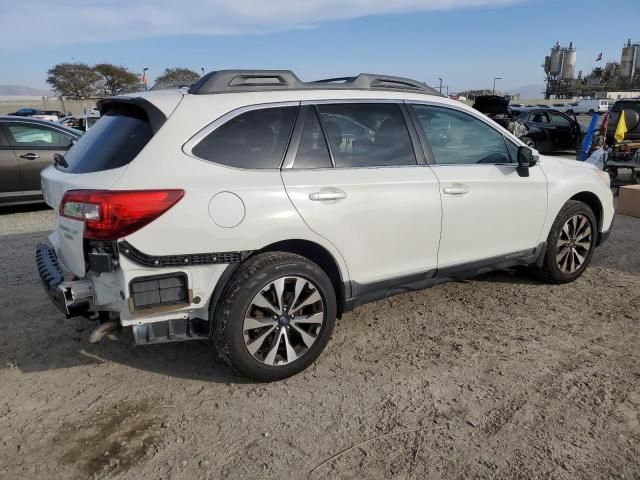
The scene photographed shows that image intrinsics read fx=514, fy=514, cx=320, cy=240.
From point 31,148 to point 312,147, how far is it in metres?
6.71

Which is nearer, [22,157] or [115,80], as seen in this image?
[22,157]

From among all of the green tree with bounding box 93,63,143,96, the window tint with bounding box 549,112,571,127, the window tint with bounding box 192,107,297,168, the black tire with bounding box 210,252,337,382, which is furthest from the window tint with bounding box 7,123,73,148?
the green tree with bounding box 93,63,143,96

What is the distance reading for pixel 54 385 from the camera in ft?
10.5

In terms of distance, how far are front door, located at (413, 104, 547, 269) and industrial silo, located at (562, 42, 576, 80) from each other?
12101 centimetres

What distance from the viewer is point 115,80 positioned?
65688mm

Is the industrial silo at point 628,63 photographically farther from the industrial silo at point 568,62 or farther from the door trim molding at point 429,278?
the door trim molding at point 429,278

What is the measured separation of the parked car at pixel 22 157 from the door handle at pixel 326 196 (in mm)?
6161

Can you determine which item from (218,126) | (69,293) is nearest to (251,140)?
(218,126)

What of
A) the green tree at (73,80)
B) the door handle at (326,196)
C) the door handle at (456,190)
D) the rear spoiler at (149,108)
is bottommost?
the door handle at (456,190)

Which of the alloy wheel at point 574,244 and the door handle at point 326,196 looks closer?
the door handle at point 326,196

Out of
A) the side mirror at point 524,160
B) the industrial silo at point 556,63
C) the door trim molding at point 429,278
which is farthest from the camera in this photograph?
the industrial silo at point 556,63

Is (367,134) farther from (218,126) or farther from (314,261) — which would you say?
(218,126)

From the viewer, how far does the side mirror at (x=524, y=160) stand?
13.6 feet

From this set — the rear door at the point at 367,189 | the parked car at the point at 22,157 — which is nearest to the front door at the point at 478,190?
the rear door at the point at 367,189
